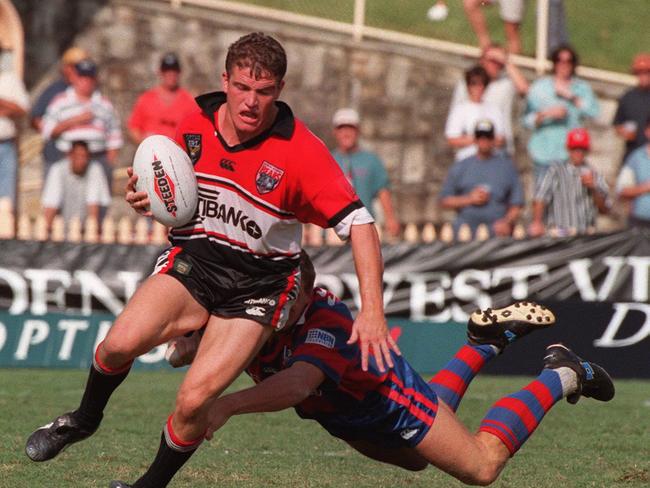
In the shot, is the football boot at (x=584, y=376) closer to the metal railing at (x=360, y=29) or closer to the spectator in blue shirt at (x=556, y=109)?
the spectator in blue shirt at (x=556, y=109)

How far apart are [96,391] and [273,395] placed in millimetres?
815

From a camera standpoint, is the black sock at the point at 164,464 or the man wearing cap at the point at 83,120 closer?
the black sock at the point at 164,464

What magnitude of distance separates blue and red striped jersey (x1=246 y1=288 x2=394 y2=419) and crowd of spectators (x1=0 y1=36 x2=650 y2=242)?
23.7 ft

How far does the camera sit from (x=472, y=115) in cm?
1367

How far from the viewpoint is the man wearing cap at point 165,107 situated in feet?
44.1

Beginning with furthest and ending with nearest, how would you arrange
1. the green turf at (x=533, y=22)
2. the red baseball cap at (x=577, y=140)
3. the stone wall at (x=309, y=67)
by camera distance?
the green turf at (x=533, y=22)
the stone wall at (x=309, y=67)
the red baseball cap at (x=577, y=140)

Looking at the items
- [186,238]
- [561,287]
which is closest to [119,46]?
[561,287]

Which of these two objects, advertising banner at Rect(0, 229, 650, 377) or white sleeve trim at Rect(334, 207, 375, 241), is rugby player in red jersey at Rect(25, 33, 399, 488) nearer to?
white sleeve trim at Rect(334, 207, 375, 241)

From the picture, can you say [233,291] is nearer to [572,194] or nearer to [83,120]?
[572,194]

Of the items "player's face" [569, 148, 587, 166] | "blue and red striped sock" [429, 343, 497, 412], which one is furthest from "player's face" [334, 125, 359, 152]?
"blue and red striped sock" [429, 343, 497, 412]

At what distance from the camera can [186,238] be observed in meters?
5.64

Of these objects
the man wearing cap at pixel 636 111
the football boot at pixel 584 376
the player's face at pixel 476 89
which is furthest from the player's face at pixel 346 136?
the football boot at pixel 584 376

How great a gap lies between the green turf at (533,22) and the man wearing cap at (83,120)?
470 cm

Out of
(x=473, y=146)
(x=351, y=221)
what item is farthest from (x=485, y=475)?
(x=473, y=146)
